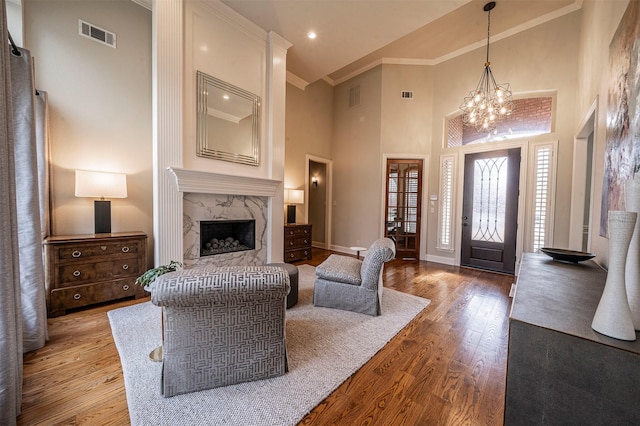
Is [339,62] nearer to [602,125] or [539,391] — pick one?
[602,125]

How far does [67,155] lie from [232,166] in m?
1.82

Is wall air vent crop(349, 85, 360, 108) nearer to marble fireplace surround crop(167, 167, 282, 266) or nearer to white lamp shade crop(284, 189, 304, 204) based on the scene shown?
white lamp shade crop(284, 189, 304, 204)

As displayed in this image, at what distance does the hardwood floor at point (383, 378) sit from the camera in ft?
4.46

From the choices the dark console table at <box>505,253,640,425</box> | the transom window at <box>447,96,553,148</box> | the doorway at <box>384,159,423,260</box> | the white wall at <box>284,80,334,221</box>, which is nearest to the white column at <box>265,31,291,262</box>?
the white wall at <box>284,80,334,221</box>

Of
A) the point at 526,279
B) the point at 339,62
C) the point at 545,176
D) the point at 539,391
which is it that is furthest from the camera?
the point at 339,62

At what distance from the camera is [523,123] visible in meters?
4.20

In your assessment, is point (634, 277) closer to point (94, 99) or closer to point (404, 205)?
point (404, 205)

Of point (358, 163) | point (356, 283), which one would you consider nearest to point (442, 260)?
point (358, 163)

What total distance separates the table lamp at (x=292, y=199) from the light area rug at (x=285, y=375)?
2.64m

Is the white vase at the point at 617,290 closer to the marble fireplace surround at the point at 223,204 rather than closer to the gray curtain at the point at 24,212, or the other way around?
the gray curtain at the point at 24,212

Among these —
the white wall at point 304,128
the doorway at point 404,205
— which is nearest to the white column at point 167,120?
the white wall at point 304,128

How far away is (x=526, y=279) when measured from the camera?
1.61 m

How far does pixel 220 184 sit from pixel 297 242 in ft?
6.73

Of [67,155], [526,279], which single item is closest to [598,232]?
[526,279]
